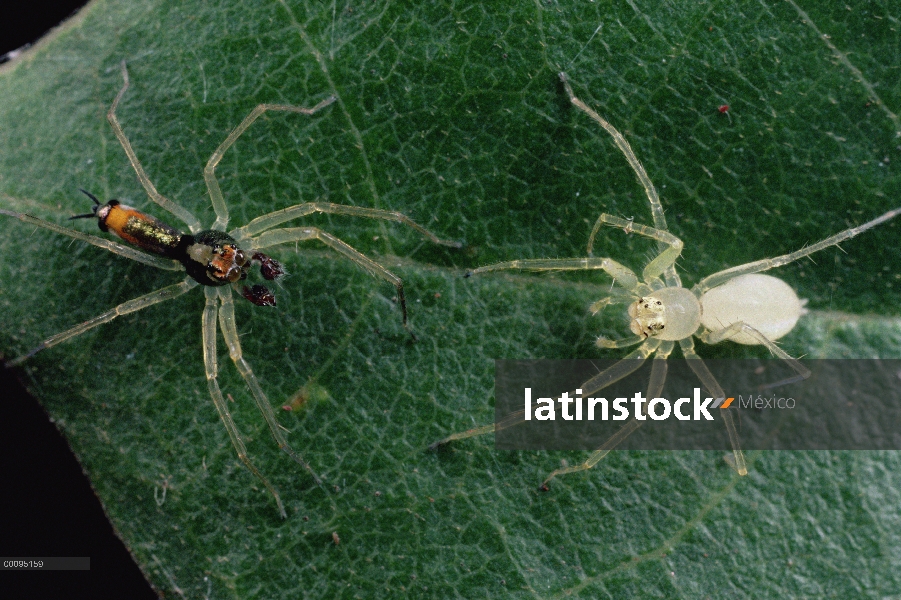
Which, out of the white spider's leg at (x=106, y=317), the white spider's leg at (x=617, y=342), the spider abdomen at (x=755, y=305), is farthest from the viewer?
the white spider's leg at (x=617, y=342)

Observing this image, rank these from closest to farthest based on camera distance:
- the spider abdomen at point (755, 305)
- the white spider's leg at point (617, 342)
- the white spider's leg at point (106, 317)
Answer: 1. the spider abdomen at point (755, 305)
2. the white spider's leg at point (106, 317)
3. the white spider's leg at point (617, 342)

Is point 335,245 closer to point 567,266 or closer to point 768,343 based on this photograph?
point 567,266

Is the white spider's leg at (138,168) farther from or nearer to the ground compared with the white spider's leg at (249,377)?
farther from the ground

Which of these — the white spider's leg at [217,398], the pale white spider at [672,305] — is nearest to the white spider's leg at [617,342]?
the pale white spider at [672,305]

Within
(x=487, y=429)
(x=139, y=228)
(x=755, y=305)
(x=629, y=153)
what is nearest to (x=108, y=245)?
(x=139, y=228)

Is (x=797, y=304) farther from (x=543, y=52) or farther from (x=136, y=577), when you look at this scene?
(x=136, y=577)

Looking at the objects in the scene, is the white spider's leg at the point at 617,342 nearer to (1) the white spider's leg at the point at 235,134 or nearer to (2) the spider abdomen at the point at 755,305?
(2) the spider abdomen at the point at 755,305

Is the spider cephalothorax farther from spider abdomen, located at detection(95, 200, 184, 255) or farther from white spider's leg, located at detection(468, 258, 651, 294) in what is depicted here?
white spider's leg, located at detection(468, 258, 651, 294)

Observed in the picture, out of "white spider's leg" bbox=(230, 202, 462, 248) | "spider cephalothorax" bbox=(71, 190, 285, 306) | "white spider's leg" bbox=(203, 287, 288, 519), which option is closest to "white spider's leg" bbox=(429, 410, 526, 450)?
"white spider's leg" bbox=(203, 287, 288, 519)
